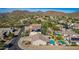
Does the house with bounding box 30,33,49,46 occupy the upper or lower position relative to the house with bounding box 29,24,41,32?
lower

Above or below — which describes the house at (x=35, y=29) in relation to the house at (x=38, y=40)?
above

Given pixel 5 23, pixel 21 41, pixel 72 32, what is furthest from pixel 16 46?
pixel 72 32

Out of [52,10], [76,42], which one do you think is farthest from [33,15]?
[76,42]

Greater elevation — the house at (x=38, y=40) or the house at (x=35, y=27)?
the house at (x=35, y=27)

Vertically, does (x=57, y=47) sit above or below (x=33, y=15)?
below

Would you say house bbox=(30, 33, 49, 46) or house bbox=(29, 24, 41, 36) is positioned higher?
house bbox=(29, 24, 41, 36)
